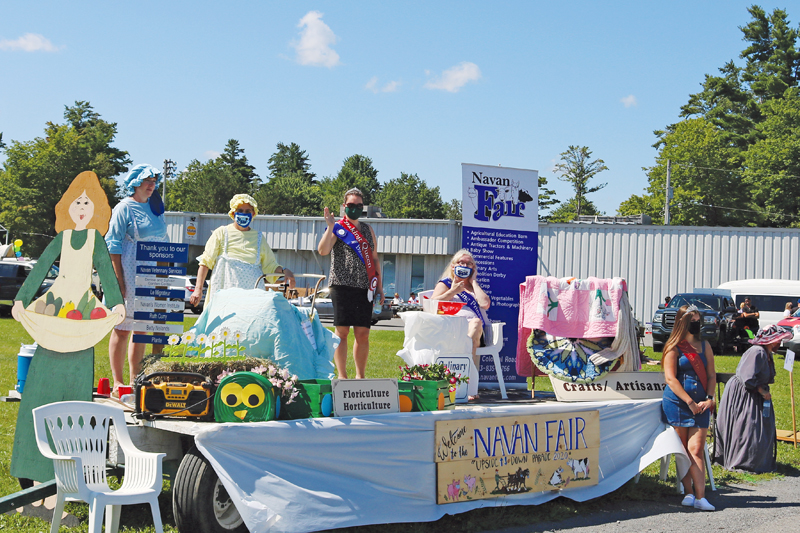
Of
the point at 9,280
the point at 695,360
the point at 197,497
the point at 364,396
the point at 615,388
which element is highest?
the point at 9,280

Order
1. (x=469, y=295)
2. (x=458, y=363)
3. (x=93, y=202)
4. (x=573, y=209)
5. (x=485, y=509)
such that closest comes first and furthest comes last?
(x=93, y=202)
(x=485, y=509)
(x=458, y=363)
(x=469, y=295)
(x=573, y=209)

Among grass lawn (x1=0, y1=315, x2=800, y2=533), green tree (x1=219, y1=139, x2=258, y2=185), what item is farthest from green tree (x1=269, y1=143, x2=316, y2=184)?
grass lawn (x1=0, y1=315, x2=800, y2=533)

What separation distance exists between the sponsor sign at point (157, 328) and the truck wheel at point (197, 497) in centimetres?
126

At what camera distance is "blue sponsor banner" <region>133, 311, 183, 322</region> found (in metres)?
5.14

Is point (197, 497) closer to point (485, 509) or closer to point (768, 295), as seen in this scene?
point (485, 509)

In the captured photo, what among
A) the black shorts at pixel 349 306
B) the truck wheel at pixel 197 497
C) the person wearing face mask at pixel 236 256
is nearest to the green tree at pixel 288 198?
the person wearing face mask at pixel 236 256

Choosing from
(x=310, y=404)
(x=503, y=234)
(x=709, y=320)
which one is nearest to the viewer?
(x=310, y=404)

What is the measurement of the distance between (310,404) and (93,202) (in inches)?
69.9

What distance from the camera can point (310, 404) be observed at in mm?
4395

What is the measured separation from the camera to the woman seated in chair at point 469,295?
6668mm

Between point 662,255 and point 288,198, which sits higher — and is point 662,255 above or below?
below

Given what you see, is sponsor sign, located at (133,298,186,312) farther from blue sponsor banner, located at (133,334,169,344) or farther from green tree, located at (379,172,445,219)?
green tree, located at (379,172,445,219)

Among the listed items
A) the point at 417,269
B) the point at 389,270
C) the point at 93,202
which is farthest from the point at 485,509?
Result: the point at 389,270

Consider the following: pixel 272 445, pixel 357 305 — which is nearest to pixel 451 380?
pixel 357 305
